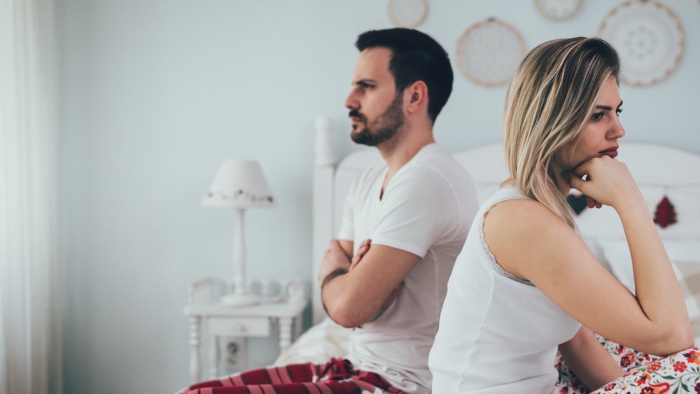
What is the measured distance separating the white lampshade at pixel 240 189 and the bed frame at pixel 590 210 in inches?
10.7

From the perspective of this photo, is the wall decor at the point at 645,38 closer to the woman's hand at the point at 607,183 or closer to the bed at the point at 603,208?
the bed at the point at 603,208

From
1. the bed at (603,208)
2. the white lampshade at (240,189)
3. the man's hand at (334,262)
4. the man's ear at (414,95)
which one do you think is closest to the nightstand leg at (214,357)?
the bed at (603,208)

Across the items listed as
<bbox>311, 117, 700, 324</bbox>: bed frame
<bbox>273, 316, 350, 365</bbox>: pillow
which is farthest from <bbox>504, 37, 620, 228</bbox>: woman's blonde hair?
<bbox>311, 117, 700, 324</bbox>: bed frame

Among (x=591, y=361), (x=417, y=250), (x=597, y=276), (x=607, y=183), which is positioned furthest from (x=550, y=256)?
(x=417, y=250)

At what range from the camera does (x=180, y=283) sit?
111 inches

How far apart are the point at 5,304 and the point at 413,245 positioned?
1.72 meters

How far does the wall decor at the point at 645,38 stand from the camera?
2510mm

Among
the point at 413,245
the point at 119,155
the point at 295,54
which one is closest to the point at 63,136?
the point at 119,155

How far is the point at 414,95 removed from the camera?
1452mm

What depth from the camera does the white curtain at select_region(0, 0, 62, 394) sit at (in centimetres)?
223

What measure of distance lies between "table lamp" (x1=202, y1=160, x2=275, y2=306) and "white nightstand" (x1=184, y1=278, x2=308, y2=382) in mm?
57

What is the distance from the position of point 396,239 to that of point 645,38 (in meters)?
1.84

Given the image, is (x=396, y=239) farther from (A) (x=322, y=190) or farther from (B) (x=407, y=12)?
(B) (x=407, y=12)

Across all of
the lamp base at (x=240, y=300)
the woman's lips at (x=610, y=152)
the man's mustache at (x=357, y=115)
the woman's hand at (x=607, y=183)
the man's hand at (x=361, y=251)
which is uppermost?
the man's mustache at (x=357, y=115)
